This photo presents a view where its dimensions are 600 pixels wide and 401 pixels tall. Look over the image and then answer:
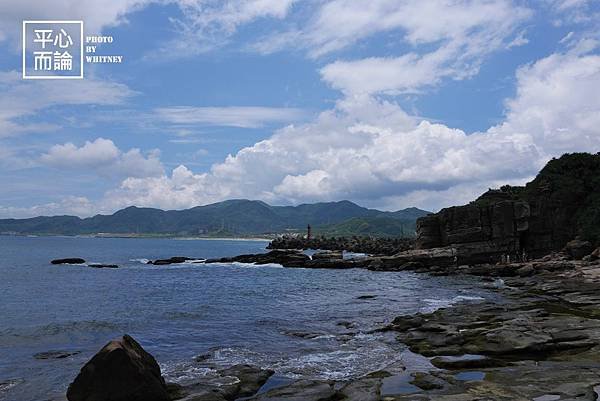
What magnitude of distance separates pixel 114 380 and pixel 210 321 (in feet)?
77.8

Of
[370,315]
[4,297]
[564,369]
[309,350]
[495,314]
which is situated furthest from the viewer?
[4,297]

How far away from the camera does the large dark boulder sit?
17281 millimetres

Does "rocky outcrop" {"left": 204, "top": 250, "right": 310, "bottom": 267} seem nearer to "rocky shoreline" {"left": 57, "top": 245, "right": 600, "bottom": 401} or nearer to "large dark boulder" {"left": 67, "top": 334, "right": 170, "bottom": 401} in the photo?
"rocky shoreline" {"left": 57, "top": 245, "right": 600, "bottom": 401}

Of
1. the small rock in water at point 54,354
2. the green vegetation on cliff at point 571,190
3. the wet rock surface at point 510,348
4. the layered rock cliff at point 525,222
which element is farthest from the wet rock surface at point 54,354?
the green vegetation on cliff at point 571,190

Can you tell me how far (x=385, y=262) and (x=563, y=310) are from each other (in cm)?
6128

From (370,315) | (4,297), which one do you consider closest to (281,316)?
(370,315)

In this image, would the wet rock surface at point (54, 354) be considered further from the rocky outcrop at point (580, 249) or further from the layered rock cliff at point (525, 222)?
the layered rock cliff at point (525, 222)

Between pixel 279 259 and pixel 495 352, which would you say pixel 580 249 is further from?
pixel 495 352

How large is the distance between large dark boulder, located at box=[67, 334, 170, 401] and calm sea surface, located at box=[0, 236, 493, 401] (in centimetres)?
471

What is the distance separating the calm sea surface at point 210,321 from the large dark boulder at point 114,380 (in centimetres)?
471

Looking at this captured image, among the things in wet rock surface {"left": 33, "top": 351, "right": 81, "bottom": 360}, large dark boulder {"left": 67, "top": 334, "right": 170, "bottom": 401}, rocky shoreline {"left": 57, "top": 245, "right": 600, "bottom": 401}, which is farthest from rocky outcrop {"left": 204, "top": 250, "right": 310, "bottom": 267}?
large dark boulder {"left": 67, "top": 334, "right": 170, "bottom": 401}

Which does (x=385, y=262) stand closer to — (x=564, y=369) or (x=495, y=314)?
(x=495, y=314)

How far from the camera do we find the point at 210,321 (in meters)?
A: 40.7

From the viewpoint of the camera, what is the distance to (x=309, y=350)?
2927 cm
